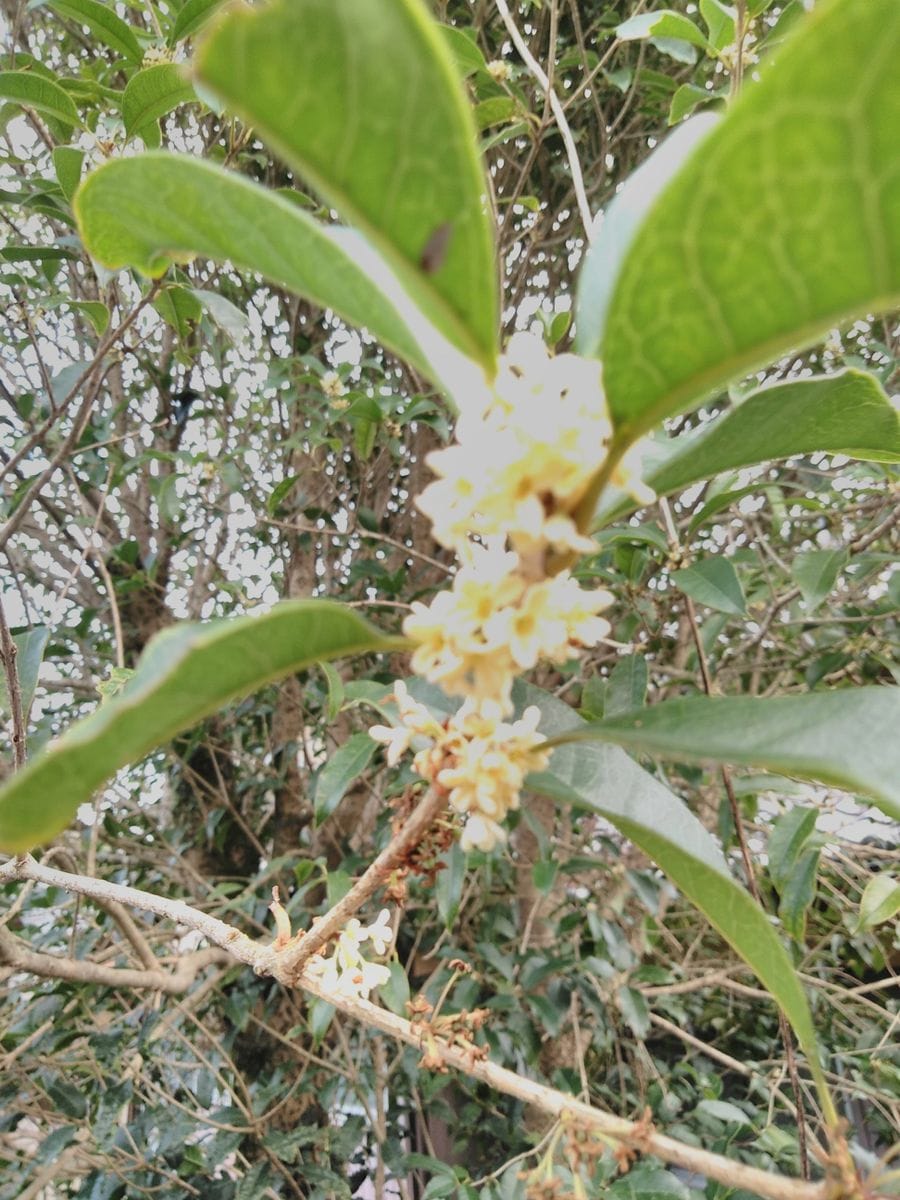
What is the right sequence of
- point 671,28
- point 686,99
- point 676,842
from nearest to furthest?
point 676,842 → point 671,28 → point 686,99

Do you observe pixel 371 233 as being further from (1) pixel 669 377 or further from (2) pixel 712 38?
(2) pixel 712 38

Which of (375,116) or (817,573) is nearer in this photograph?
(375,116)

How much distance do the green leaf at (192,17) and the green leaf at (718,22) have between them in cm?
62

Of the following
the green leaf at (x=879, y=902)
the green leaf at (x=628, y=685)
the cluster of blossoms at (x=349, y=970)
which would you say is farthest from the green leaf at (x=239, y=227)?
the green leaf at (x=879, y=902)

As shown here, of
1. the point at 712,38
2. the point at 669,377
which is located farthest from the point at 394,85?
the point at 712,38

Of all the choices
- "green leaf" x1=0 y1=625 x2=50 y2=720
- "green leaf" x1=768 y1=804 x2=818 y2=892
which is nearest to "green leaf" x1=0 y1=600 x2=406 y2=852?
"green leaf" x1=0 y1=625 x2=50 y2=720

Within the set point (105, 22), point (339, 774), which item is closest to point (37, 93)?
point (105, 22)

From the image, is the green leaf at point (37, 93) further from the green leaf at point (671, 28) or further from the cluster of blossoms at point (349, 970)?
the cluster of blossoms at point (349, 970)

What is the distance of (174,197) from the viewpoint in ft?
1.14

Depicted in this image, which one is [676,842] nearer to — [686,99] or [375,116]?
[375,116]

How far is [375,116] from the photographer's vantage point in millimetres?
252

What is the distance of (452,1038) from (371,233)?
44cm

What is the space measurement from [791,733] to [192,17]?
1135 mm

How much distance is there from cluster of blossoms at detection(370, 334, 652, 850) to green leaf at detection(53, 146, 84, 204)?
2.67 feet
